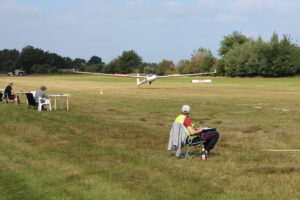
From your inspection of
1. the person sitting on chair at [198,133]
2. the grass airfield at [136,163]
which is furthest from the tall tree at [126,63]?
the person sitting on chair at [198,133]

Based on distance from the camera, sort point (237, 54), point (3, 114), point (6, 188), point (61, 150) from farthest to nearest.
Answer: point (237, 54) → point (3, 114) → point (61, 150) → point (6, 188)

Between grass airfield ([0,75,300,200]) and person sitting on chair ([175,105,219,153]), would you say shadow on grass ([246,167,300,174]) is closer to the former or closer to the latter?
grass airfield ([0,75,300,200])

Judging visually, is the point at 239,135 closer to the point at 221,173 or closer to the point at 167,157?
the point at 167,157

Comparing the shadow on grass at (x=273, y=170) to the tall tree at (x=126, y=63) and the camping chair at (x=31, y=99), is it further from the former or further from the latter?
the tall tree at (x=126, y=63)

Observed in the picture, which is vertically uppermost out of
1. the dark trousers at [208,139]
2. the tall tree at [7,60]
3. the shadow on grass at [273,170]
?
the tall tree at [7,60]

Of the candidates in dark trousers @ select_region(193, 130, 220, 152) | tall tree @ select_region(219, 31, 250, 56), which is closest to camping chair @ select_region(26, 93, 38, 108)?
dark trousers @ select_region(193, 130, 220, 152)

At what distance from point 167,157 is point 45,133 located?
5056 millimetres

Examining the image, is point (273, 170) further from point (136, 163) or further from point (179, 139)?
point (136, 163)

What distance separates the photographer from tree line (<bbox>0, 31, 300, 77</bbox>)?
262 feet

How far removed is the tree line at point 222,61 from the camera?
80.0m

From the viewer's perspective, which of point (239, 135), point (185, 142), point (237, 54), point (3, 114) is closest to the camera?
point (185, 142)

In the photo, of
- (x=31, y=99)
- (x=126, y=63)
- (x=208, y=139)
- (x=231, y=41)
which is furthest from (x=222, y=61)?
(x=208, y=139)

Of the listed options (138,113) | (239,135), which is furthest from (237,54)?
(239,135)

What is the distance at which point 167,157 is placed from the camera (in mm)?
9969
